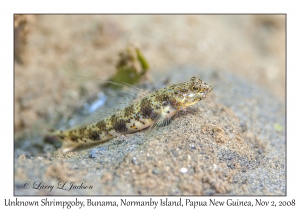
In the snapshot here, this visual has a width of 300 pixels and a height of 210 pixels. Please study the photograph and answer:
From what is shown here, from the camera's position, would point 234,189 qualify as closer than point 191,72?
Yes

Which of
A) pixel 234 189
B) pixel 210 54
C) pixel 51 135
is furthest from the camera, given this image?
pixel 210 54

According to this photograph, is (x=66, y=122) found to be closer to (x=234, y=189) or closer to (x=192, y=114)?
(x=192, y=114)

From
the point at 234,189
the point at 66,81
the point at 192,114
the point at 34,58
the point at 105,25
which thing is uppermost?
the point at 105,25

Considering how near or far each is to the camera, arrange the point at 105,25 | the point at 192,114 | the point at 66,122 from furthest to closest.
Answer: the point at 105,25 < the point at 66,122 < the point at 192,114

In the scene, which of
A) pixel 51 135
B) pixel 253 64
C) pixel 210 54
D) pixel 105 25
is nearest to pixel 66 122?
pixel 51 135

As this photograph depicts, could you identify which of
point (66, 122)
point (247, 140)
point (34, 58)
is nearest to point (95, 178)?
point (247, 140)

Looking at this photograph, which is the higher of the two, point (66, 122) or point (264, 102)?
point (264, 102)
